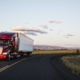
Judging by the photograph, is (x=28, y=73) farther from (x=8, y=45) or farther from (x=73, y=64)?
(x=8, y=45)

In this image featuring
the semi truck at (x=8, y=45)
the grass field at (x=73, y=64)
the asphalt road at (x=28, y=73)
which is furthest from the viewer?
the semi truck at (x=8, y=45)

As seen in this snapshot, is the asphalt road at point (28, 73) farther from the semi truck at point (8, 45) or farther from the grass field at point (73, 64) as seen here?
the semi truck at point (8, 45)

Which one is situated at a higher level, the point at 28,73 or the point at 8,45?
the point at 8,45

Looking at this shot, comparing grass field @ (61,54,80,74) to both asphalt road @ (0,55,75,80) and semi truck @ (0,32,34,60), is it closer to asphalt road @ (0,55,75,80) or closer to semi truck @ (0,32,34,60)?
asphalt road @ (0,55,75,80)

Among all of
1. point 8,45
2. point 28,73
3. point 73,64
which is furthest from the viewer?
point 8,45

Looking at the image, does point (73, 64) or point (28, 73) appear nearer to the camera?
point (28, 73)

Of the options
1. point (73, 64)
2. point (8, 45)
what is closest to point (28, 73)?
point (73, 64)

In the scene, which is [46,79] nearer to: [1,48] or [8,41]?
[1,48]

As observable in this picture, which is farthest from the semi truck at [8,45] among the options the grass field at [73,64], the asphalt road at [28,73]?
the asphalt road at [28,73]

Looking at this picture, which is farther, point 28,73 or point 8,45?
point 8,45

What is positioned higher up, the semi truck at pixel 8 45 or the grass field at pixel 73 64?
the semi truck at pixel 8 45

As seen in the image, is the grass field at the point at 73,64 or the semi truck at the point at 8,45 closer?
the grass field at the point at 73,64

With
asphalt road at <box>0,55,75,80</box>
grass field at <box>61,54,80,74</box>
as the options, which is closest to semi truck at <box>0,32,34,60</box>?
grass field at <box>61,54,80,74</box>

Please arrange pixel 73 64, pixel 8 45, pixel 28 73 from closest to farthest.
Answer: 1. pixel 28 73
2. pixel 73 64
3. pixel 8 45
